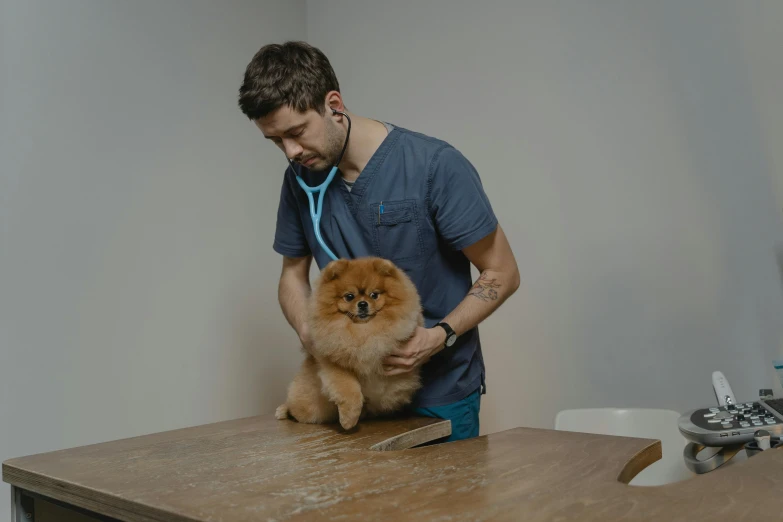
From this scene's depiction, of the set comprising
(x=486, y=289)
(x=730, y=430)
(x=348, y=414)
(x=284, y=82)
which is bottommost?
(x=730, y=430)

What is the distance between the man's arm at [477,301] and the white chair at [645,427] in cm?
69

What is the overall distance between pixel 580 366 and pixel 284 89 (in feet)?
5.41

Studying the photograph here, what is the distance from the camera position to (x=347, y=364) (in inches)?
59.2

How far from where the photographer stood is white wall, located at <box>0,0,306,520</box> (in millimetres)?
2248

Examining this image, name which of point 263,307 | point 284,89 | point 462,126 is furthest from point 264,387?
point 284,89

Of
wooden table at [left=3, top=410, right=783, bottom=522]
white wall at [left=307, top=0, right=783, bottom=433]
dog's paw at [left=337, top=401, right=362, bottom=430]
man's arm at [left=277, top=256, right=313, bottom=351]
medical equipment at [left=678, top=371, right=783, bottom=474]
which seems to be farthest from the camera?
white wall at [left=307, top=0, right=783, bottom=433]

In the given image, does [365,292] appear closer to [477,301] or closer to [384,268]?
[384,268]

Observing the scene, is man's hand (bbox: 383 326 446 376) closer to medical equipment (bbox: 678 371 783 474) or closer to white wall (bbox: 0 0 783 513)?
medical equipment (bbox: 678 371 783 474)

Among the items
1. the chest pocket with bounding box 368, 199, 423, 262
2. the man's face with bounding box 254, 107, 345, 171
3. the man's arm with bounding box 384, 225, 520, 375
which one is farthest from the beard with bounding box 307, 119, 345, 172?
the man's arm with bounding box 384, 225, 520, 375

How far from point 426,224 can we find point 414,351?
370 mm

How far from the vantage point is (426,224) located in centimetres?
169

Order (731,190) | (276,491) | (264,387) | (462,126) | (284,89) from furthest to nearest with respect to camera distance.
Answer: (264,387)
(462,126)
(731,190)
(284,89)
(276,491)

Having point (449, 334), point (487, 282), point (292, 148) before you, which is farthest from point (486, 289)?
point (292, 148)

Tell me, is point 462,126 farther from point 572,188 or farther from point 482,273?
point 482,273
